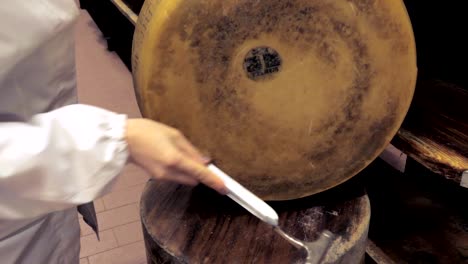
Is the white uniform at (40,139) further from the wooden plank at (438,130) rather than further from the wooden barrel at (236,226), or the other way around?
the wooden plank at (438,130)

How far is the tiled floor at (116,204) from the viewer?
1958mm

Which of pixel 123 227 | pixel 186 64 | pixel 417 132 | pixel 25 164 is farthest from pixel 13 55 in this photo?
pixel 123 227

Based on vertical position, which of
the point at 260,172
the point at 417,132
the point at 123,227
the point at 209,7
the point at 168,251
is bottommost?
the point at 123,227

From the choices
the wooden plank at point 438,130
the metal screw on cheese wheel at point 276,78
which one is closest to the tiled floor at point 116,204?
the metal screw on cheese wheel at point 276,78

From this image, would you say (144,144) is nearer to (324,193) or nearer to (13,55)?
(13,55)

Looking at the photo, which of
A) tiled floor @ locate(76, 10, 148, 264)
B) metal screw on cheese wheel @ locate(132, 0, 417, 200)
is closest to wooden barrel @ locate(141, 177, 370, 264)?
metal screw on cheese wheel @ locate(132, 0, 417, 200)

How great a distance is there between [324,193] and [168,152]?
1.62 feet

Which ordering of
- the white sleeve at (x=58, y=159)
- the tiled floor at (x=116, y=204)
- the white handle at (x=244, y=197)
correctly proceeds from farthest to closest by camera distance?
the tiled floor at (x=116, y=204)
the white handle at (x=244, y=197)
the white sleeve at (x=58, y=159)

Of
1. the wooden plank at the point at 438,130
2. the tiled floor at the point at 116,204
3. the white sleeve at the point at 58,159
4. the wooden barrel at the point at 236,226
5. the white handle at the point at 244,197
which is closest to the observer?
the white sleeve at the point at 58,159

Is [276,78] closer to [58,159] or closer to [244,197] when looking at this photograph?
[244,197]

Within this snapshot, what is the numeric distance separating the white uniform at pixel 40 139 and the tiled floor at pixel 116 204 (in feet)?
3.37

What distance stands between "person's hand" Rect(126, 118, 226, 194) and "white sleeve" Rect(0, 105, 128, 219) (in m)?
0.02

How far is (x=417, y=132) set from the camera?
117 centimetres

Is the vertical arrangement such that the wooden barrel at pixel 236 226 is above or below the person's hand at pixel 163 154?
below
